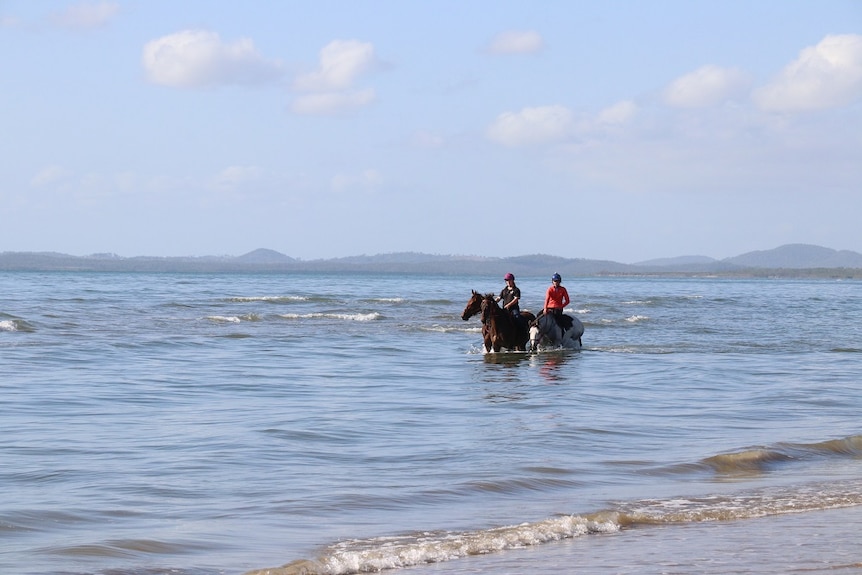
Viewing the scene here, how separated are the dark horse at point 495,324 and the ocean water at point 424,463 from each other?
16.7 inches

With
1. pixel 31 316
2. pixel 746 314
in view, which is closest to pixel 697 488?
pixel 31 316

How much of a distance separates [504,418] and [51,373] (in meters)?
7.42

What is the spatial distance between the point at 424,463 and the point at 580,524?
7.99 ft

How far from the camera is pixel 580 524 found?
745cm

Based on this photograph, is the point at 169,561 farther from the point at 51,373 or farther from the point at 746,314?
the point at 746,314

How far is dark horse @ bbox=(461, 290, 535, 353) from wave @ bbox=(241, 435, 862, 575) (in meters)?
10.7

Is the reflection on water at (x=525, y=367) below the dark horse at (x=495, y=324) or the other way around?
below

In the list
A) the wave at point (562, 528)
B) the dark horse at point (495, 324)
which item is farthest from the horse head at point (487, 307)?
the wave at point (562, 528)

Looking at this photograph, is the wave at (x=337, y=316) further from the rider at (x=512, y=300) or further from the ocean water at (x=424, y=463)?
the ocean water at (x=424, y=463)

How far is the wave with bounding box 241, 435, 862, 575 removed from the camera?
6.50m

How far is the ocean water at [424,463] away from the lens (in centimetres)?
670

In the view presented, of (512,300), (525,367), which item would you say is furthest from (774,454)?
(512,300)

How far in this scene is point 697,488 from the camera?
8.98 meters

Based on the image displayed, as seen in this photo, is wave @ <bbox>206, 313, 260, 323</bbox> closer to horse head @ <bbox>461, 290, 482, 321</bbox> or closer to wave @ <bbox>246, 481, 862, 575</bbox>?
horse head @ <bbox>461, 290, 482, 321</bbox>
